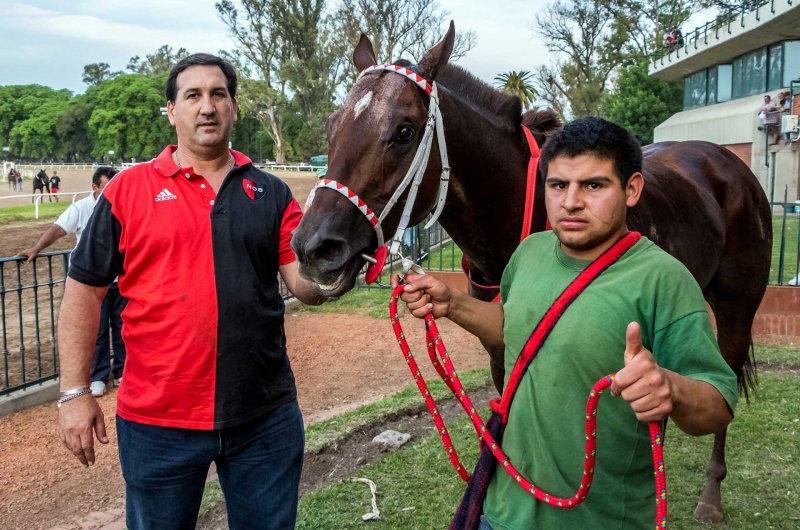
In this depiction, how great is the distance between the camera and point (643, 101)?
37.0 meters

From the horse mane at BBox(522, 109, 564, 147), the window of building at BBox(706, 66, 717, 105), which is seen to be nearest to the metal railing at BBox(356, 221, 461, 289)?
the horse mane at BBox(522, 109, 564, 147)

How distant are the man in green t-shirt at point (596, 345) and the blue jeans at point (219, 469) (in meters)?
0.95

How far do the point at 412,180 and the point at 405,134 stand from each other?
176 millimetres

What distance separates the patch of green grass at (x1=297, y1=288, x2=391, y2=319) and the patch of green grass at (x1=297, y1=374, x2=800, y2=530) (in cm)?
456

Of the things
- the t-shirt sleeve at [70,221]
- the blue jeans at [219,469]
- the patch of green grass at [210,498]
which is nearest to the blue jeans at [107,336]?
the t-shirt sleeve at [70,221]

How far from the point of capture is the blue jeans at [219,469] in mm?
2369

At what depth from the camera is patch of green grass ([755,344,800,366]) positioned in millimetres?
6973

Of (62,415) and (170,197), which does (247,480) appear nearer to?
(62,415)

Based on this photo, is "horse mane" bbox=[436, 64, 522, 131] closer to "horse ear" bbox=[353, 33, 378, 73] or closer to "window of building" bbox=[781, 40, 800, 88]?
"horse ear" bbox=[353, 33, 378, 73]

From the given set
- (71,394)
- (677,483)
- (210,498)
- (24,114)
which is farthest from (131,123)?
(71,394)

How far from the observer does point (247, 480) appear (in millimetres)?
2510

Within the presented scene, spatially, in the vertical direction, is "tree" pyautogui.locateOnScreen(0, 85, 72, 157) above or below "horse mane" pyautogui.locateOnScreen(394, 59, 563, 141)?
above

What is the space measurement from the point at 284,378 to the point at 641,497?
1454mm

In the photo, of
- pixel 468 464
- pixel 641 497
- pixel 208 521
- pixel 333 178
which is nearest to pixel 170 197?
pixel 333 178
